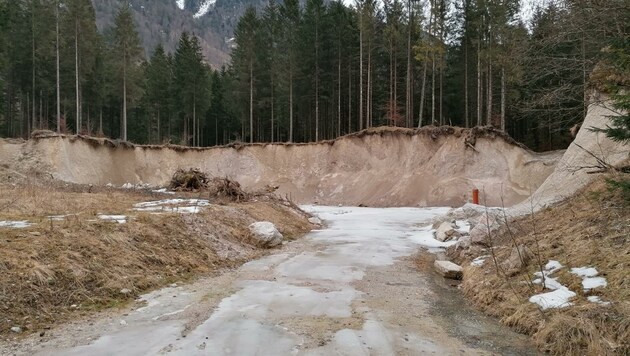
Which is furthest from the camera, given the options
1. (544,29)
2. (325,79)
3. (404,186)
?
(325,79)

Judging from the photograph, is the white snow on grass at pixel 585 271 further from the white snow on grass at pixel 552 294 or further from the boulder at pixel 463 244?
the boulder at pixel 463 244

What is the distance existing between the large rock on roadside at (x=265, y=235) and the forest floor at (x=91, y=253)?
0.68ft

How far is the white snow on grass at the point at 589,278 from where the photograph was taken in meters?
5.58

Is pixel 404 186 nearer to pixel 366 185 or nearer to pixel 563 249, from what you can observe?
pixel 366 185

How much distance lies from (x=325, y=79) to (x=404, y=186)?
17.2 meters

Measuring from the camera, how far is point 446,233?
1276 cm

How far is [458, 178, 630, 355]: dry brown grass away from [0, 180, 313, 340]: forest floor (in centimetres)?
513

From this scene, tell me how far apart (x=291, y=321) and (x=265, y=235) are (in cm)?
588

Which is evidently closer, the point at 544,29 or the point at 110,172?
the point at 544,29

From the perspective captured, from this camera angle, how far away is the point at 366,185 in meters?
30.4

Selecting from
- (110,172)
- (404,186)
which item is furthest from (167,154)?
(404,186)

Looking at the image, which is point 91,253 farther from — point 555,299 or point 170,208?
point 555,299

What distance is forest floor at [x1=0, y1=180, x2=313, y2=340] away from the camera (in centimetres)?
546

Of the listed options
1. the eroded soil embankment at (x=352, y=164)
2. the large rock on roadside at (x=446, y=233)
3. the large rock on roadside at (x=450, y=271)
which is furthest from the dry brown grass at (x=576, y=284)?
the eroded soil embankment at (x=352, y=164)
